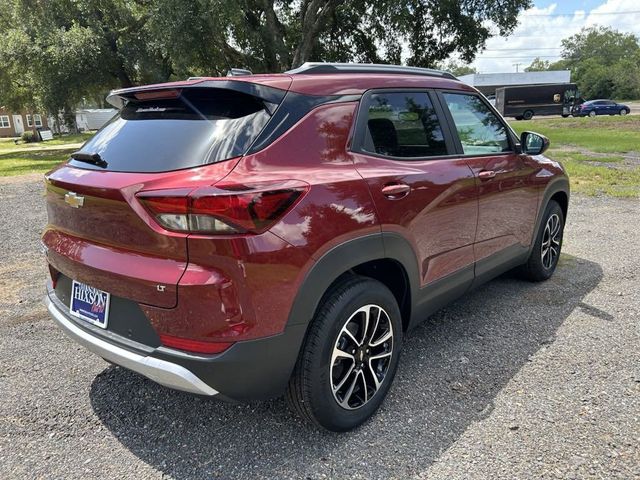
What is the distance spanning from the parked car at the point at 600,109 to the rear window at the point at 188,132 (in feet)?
163

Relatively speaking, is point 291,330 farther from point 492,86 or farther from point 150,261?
point 492,86

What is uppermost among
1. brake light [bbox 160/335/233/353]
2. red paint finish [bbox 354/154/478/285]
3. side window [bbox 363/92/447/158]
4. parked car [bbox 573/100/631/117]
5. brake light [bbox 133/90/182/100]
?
brake light [bbox 133/90/182/100]

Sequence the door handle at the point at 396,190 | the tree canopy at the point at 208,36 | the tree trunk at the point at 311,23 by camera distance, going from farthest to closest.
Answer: the tree trunk at the point at 311,23 → the tree canopy at the point at 208,36 → the door handle at the point at 396,190

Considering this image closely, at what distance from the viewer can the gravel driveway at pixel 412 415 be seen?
235 cm

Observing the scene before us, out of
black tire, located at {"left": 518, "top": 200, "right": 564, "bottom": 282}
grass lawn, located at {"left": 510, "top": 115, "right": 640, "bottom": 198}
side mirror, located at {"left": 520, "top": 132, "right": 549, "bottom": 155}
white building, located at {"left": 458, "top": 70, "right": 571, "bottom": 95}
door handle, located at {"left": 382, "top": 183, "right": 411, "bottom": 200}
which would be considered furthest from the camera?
white building, located at {"left": 458, "top": 70, "right": 571, "bottom": 95}

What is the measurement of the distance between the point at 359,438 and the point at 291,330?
2.63 ft

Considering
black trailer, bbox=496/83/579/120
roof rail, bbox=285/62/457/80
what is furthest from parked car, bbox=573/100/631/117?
roof rail, bbox=285/62/457/80

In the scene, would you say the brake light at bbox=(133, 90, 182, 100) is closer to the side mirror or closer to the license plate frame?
the license plate frame

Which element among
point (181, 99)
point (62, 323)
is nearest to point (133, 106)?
point (181, 99)

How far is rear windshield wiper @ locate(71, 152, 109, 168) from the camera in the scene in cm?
250

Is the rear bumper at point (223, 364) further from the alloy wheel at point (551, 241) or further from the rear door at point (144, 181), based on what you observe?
the alloy wheel at point (551, 241)

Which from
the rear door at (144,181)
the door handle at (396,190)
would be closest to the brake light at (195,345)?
the rear door at (144,181)

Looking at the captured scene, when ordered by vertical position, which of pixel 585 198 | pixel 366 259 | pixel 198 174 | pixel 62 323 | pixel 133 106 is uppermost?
pixel 133 106

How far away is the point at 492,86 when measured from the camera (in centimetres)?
6850
